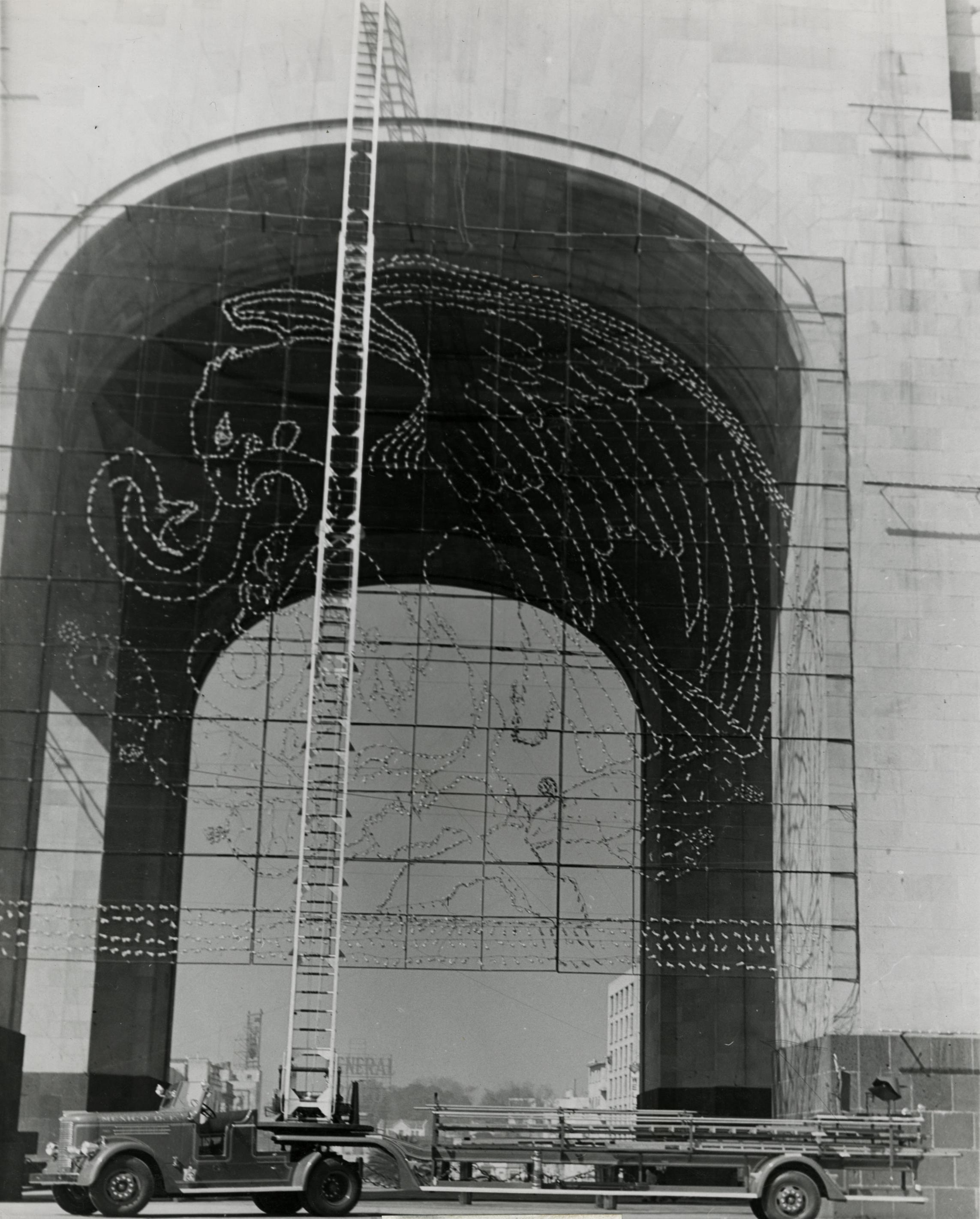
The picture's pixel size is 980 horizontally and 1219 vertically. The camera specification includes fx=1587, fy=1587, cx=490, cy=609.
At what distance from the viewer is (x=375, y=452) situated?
12.0 meters

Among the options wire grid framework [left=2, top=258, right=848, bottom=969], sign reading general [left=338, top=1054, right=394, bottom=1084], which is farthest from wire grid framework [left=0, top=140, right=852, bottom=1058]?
sign reading general [left=338, top=1054, right=394, bottom=1084]

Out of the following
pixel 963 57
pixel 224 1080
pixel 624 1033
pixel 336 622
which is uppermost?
pixel 963 57

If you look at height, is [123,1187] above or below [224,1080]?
below

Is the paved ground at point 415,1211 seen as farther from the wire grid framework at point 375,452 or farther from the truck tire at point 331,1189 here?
the wire grid framework at point 375,452

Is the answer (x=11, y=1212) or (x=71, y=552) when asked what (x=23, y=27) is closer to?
(x=71, y=552)

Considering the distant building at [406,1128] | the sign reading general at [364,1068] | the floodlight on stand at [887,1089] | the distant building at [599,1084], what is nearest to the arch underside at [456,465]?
the distant building at [599,1084]

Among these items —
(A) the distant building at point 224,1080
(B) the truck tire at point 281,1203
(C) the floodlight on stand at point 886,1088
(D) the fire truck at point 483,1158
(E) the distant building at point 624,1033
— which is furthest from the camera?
(E) the distant building at point 624,1033

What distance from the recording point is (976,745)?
35.8 feet

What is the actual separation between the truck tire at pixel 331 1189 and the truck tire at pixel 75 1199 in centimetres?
124

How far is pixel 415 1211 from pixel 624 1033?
225 centimetres

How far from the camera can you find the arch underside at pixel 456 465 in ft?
37.9

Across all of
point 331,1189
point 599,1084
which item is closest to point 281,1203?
point 331,1189

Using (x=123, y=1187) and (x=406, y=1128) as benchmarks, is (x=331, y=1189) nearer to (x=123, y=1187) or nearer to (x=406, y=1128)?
(x=123, y=1187)

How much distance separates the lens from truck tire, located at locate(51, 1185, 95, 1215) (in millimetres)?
9141
